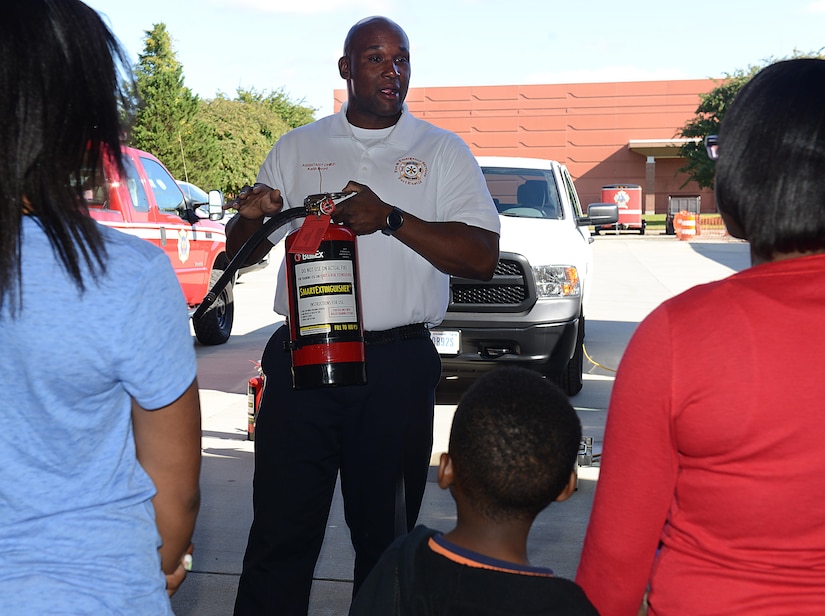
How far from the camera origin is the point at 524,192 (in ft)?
30.9

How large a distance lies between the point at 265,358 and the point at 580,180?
5787 centimetres

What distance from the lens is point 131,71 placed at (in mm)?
1669

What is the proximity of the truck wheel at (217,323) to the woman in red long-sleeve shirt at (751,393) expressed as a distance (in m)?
9.97

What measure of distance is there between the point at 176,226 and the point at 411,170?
816 centimetres

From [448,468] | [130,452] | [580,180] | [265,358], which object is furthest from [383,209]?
[580,180]

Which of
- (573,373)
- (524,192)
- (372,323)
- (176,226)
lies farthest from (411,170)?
(176,226)

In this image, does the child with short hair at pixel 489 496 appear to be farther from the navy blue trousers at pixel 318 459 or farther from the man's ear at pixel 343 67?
the man's ear at pixel 343 67

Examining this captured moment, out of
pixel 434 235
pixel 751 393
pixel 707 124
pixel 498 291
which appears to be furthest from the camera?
pixel 707 124

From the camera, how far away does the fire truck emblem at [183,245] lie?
11.1 metres

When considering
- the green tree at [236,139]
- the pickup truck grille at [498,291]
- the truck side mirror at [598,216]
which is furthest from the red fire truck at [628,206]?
the pickup truck grille at [498,291]

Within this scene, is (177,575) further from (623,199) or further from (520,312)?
(623,199)

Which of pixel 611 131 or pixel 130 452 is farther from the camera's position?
pixel 611 131

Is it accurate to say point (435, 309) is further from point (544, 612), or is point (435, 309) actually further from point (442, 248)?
point (544, 612)

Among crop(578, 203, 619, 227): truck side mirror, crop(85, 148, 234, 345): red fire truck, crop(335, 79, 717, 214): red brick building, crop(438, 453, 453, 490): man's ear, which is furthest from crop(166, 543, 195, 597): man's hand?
crop(335, 79, 717, 214): red brick building
